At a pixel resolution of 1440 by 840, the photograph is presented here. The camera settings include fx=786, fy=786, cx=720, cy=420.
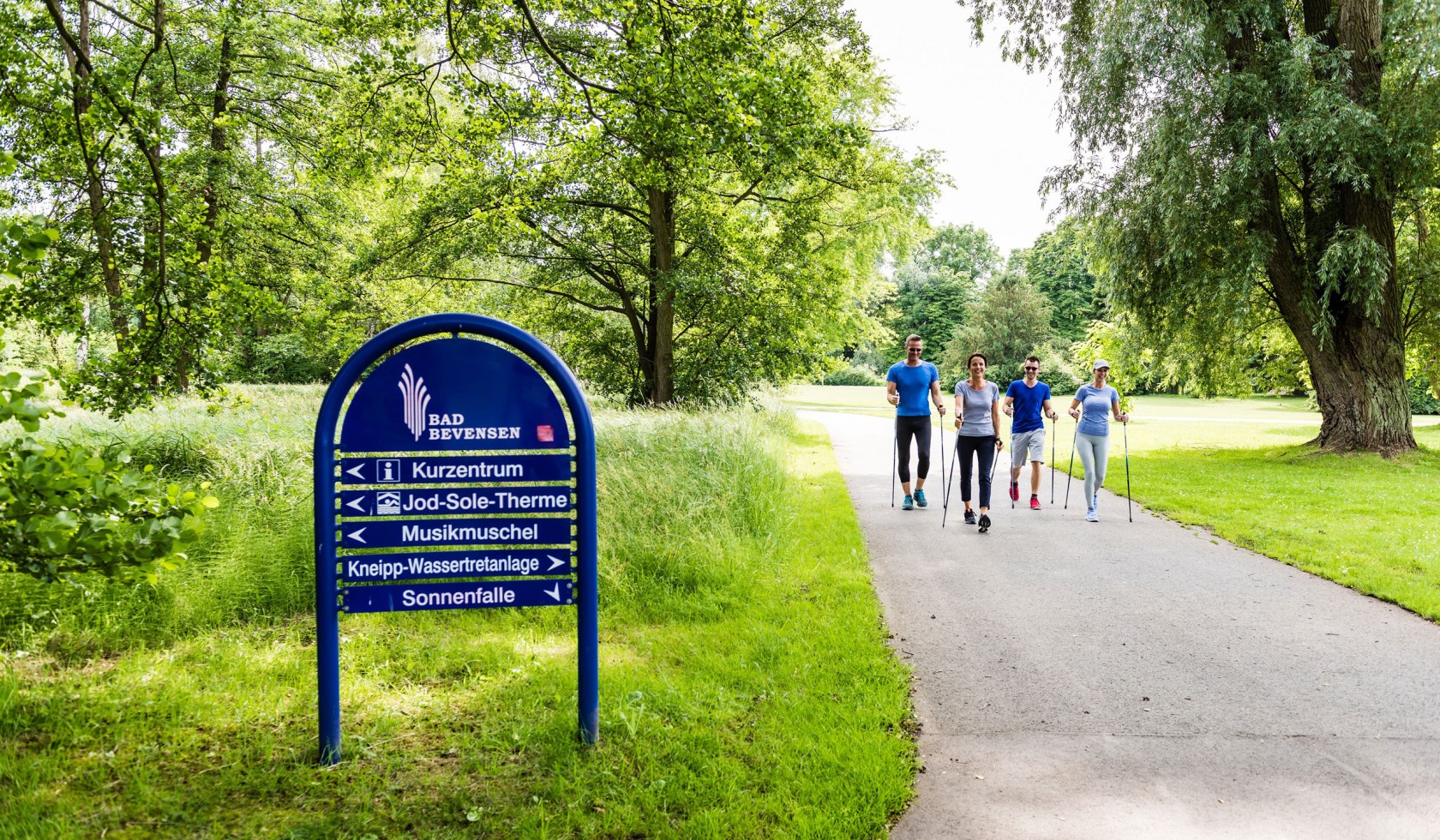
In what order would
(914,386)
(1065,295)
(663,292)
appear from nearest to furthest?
(914,386), (663,292), (1065,295)

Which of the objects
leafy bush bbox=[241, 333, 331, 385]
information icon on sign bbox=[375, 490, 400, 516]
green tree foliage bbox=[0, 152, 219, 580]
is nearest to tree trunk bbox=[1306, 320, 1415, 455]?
information icon on sign bbox=[375, 490, 400, 516]

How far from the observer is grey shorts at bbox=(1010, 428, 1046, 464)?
9648mm

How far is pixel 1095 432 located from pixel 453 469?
807 cm

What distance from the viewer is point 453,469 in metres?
3.37

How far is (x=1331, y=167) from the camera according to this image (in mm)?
13047

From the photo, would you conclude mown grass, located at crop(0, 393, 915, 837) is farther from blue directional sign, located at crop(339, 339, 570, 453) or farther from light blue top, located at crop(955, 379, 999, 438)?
light blue top, located at crop(955, 379, 999, 438)

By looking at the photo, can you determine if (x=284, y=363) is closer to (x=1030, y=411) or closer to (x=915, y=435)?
(x=915, y=435)

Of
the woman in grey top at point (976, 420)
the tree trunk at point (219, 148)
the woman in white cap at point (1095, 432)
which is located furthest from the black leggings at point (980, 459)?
the tree trunk at point (219, 148)

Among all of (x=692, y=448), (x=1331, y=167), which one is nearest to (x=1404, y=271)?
(x=1331, y=167)

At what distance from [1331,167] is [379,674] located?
1588cm

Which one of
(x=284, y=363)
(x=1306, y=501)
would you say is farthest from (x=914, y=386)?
(x=284, y=363)

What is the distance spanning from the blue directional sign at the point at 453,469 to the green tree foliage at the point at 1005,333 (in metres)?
51.8

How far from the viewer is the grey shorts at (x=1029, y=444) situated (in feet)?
31.7

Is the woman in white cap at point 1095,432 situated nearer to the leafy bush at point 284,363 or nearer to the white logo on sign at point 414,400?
the white logo on sign at point 414,400
